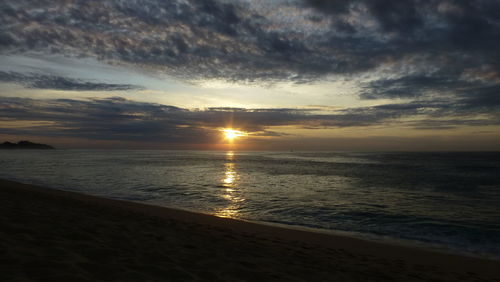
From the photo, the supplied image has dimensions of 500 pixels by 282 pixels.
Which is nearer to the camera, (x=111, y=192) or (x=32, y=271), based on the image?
(x=32, y=271)

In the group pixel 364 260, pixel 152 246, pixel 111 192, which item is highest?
pixel 152 246

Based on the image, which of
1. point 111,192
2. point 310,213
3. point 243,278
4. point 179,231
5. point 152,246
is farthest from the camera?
point 111,192

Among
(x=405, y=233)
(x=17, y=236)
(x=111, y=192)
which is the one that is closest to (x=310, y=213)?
(x=405, y=233)

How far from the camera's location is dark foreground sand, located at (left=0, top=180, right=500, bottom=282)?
16.6 feet

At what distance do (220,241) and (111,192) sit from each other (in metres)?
18.9

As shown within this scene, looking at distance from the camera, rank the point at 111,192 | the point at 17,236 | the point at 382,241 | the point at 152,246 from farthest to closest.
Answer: the point at 111,192 < the point at 382,241 < the point at 152,246 < the point at 17,236

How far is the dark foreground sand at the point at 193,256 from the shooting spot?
5059mm

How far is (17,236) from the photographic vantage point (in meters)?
6.36

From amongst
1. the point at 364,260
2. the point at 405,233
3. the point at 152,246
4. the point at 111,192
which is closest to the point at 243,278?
the point at 152,246

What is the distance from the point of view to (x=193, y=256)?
22.2 feet

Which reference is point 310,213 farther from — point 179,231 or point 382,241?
point 179,231

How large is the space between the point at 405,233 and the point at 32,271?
13.8 metres

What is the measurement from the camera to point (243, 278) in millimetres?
5586

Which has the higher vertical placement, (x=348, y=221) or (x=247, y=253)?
(x=247, y=253)
